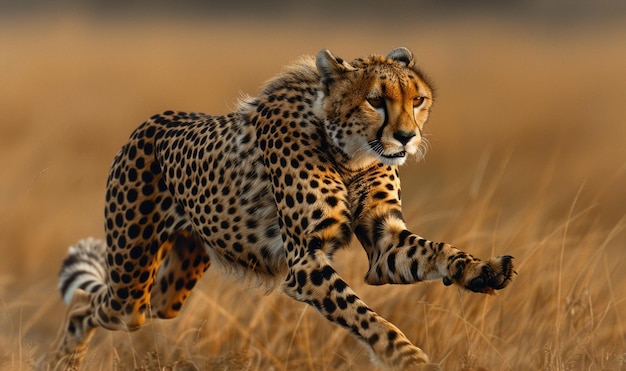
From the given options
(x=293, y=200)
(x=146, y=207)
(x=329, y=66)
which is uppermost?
(x=329, y=66)

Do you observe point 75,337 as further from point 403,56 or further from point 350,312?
point 403,56

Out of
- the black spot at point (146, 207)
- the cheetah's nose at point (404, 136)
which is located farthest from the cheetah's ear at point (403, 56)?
the black spot at point (146, 207)

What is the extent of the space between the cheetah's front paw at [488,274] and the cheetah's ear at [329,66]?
926mm

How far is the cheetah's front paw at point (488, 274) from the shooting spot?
449 cm

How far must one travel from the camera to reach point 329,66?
4992 mm

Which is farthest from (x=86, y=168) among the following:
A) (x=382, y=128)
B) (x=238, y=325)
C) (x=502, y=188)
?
(x=382, y=128)

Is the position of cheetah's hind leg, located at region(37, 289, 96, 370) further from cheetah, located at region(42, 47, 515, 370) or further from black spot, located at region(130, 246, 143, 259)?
black spot, located at region(130, 246, 143, 259)

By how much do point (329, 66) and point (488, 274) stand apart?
1061mm

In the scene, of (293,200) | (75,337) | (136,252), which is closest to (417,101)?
(293,200)

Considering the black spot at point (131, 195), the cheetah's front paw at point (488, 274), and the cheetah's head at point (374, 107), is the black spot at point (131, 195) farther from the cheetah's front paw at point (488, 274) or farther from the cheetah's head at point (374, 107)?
the cheetah's front paw at point (488, 274)

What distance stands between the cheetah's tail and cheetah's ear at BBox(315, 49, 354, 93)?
2127mm

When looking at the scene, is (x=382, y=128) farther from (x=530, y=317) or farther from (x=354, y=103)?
(x=530, y=317)

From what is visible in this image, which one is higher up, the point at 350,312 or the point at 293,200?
the point at 293,200

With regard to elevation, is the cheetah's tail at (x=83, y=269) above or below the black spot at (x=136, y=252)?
below
